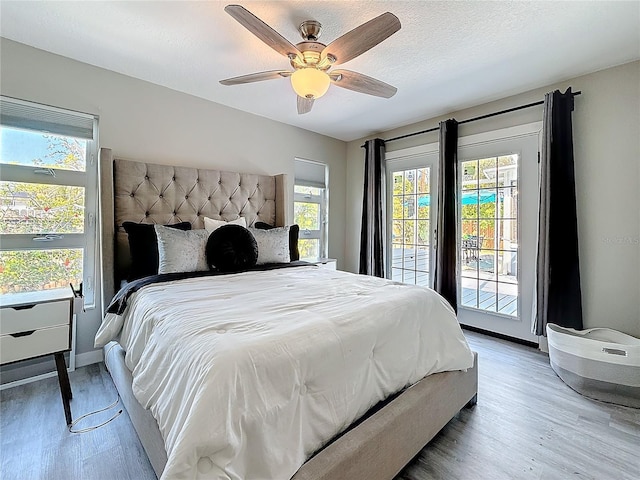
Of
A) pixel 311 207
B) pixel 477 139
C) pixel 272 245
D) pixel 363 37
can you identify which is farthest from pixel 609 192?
pixel 311 207

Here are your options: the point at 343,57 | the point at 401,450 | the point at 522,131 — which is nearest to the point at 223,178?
the point at 343,57

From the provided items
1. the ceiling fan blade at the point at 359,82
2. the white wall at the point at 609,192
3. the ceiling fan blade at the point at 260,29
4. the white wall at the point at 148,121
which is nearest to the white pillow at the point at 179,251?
the white wall at the point at 148,121

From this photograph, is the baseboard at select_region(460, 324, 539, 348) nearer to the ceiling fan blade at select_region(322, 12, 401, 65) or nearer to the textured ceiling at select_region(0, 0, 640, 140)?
the textured ceiling at select_region(0, 0, 640, 140)

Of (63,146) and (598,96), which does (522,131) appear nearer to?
(598,96)

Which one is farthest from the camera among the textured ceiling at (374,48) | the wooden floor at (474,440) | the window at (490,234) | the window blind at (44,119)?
the window at (490,234)

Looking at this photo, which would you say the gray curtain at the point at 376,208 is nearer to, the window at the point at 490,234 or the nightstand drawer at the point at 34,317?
the window at the point at 490,234

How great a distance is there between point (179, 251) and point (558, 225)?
319 cm

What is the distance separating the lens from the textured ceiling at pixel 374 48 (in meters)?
1.81

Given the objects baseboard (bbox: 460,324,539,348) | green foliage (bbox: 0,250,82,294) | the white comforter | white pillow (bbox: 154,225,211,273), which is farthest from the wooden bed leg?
green foliage (bbox: 0,250,82,294)

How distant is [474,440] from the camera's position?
1633mm

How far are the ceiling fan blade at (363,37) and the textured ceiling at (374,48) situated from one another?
0.89 ft

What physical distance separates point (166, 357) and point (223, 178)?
232cm

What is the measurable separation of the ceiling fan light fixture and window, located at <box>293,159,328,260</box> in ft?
7.13

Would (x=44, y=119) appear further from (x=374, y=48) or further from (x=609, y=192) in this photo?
(x=609, y=192)
